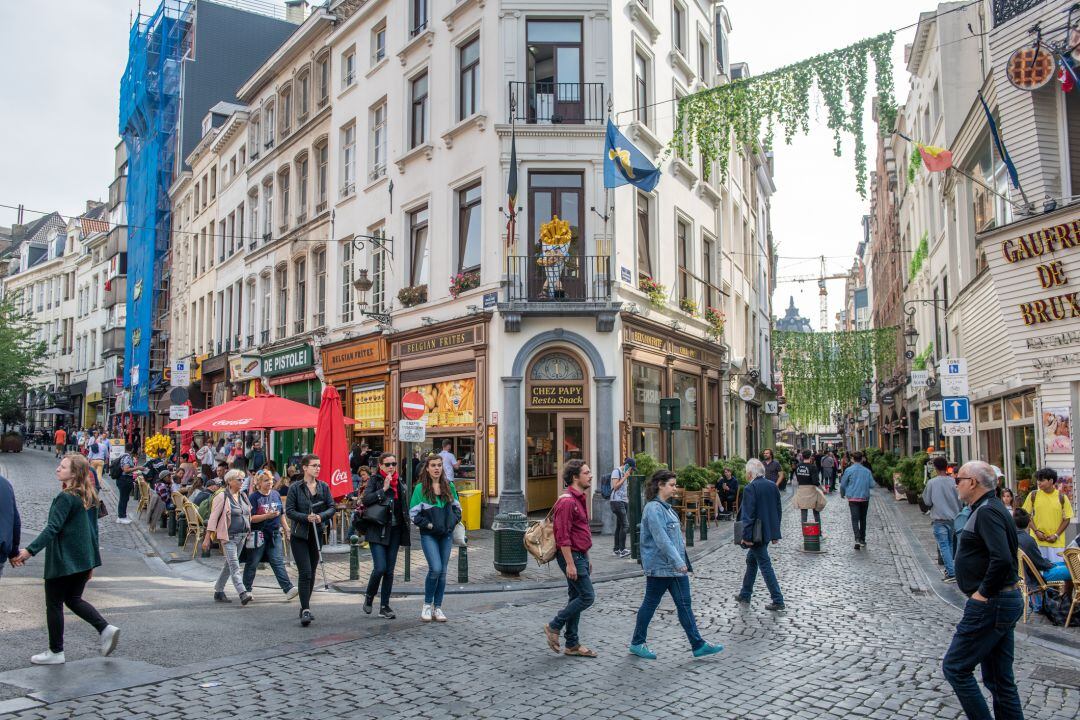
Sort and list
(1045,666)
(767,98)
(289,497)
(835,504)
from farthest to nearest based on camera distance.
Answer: (835,504), (767,98), (289,497), (1045,666)

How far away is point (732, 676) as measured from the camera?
6836 millimetres

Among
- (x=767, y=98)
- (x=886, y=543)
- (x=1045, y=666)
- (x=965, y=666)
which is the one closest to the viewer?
(x=965, y=666)

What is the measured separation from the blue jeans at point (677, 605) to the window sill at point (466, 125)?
45.7ft

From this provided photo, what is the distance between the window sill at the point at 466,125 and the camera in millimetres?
19062

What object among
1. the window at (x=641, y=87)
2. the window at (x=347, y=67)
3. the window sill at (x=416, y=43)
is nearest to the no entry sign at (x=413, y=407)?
the window at (x=641, y=87)

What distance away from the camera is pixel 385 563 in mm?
9172

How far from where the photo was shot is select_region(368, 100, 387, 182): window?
2350 centimetres

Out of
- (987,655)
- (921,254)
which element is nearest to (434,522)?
(987,655)

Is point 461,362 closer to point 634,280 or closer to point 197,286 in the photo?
point 634,280

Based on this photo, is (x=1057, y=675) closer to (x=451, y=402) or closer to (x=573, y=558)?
(x=573, y=558)

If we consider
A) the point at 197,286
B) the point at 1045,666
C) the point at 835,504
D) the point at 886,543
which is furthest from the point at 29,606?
the point at 197,286

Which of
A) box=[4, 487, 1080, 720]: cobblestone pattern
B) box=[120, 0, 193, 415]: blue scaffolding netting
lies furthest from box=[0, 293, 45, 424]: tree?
box=[4, 487, 1080, 720]: cobblestone pattern

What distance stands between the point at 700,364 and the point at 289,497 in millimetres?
16770

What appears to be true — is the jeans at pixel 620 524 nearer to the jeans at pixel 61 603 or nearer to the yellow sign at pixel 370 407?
the jeans at pixel 61 603
